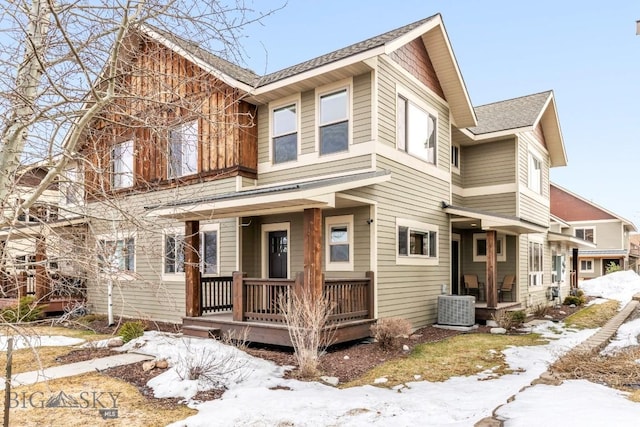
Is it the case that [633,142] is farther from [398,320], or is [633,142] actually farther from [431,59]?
[398,320]

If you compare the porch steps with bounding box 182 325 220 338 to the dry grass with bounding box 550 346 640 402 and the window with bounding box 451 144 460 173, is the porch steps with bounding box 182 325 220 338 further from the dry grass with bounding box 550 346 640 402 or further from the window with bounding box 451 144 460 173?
the window with bounding box 451 144 460 173

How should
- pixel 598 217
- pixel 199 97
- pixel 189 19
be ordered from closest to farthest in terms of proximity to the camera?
1. pixel 189 19
2. pixel 199 97
3. pixel 598 217

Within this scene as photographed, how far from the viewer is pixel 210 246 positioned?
12336 millimetres

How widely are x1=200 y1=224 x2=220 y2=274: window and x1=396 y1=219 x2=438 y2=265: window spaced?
192 inches

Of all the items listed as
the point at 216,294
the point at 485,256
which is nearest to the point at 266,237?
the point at 216,294

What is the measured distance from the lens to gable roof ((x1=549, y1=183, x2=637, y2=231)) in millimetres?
36309

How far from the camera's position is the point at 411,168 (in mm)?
11805

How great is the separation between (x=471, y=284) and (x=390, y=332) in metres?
7.80

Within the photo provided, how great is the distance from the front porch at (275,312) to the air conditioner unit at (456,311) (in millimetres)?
3403

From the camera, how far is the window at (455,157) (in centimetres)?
1578

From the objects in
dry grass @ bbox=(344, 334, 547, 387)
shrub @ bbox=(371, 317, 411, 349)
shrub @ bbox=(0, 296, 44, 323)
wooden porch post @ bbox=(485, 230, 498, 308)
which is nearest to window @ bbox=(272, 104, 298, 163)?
shrub @ bbox=(371, 317, 411, 349)

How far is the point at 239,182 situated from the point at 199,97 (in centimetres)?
683

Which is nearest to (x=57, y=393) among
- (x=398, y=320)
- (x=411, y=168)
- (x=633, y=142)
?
(x=398, y=320)

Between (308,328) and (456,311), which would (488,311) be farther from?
(308,328)
